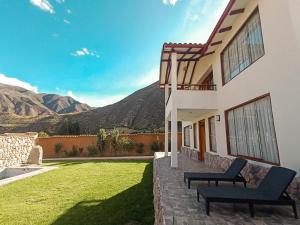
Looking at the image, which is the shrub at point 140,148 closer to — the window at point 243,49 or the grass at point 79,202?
the grass at point 79,202

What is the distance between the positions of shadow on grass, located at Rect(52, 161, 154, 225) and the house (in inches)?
159

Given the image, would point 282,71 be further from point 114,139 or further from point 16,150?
point 16,150

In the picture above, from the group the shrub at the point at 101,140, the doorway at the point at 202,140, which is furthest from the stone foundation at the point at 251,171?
the shrub at the point at 101,140

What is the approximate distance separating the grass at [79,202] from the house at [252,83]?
3.74m

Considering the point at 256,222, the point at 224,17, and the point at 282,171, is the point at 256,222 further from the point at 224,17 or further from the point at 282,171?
the point at 224,17

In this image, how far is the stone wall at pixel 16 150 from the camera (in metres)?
17.4

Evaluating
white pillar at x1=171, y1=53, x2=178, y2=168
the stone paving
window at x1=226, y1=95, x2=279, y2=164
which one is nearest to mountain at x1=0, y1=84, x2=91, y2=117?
white pillar at x1=171, y1=53, x2=178, y2=168

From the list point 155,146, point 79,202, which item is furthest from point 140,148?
point 79,202

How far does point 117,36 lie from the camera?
18.0 metres

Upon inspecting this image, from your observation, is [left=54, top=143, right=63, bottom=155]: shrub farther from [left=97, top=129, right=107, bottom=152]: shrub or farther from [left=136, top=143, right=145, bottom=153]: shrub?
[left=136, top=143, right=145, bottom=153]: shrub

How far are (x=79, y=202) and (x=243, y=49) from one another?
27.9 ft

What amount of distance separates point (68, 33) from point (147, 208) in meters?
20.1

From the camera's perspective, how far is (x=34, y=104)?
438ft

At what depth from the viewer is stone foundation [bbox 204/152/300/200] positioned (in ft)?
16.8
